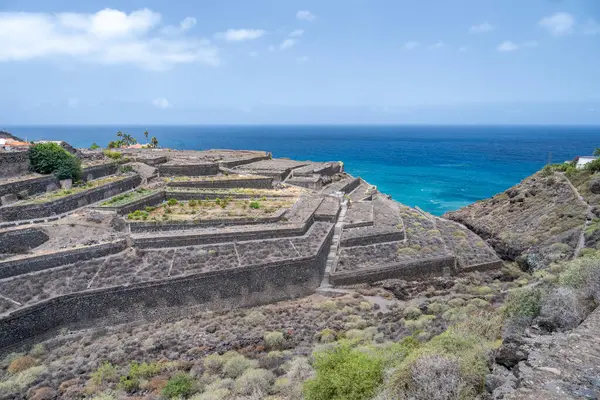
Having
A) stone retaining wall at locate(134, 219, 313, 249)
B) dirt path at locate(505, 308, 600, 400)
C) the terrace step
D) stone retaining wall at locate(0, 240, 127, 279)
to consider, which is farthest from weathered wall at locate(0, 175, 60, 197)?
dirt path at locate(505, 308, 600, 400)

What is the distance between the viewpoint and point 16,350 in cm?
1537

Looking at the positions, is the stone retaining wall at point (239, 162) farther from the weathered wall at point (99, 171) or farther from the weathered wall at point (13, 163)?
the weathered wall at point (13, 163)

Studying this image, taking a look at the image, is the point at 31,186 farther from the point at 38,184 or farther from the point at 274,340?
the point at 274,340

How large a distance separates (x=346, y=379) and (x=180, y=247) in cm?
1298

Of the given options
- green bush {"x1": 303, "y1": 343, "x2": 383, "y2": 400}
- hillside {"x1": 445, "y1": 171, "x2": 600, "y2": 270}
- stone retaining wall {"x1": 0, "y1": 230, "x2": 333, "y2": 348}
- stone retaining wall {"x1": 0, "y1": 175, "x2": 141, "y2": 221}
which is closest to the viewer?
green bush {"x1": 303, "y1": 343, "x2": 383, "y2": 400}

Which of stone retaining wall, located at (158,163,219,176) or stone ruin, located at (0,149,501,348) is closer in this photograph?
stone ruin, located at (0,149,501,348)

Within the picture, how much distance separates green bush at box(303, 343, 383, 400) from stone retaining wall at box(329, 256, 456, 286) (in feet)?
36.5

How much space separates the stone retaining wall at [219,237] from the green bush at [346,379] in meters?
11.5

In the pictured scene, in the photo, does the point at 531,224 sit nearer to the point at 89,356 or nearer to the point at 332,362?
the point at 332,362

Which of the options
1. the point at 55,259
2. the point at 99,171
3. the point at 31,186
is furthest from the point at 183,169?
the point at 55,259

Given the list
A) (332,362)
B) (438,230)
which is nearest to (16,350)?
(332,362)

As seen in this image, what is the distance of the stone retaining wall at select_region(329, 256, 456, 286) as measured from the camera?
73.7 ft

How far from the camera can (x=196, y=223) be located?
74.9 feet

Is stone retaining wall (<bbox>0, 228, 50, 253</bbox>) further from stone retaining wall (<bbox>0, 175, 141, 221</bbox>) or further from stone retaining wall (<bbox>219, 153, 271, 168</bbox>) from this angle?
stone retaining wall (<bbox>219, 153, 271, 168</bbox>)
